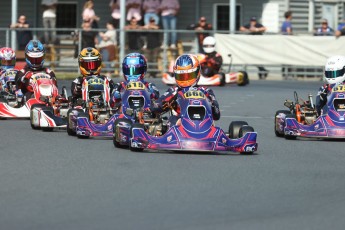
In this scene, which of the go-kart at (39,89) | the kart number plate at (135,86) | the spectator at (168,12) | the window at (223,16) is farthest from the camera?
the window at (223,16)

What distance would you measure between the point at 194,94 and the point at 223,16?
81.9ft

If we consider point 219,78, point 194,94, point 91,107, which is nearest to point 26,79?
point 91,107

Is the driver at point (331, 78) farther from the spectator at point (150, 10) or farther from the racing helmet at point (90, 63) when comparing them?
the spectator at point (150, 10)

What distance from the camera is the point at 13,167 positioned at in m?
12.1

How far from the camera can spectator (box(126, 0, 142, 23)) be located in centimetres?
3378

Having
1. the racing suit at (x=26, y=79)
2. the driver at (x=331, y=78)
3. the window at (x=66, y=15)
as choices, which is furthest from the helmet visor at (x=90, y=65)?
the window at (x=66, y=15)

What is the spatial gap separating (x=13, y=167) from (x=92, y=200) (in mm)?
2518

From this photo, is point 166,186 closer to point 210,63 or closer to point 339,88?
point 339,88

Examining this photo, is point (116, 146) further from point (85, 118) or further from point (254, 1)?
point (254, 1)

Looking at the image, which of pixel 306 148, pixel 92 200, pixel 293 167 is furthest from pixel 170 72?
pixel 92 200

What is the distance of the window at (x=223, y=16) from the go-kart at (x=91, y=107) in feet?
71.2

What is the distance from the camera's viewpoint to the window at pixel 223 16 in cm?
3822

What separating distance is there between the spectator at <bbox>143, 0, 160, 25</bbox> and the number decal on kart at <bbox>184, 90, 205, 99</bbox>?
19.8 meters

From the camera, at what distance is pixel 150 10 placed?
33406 mm
